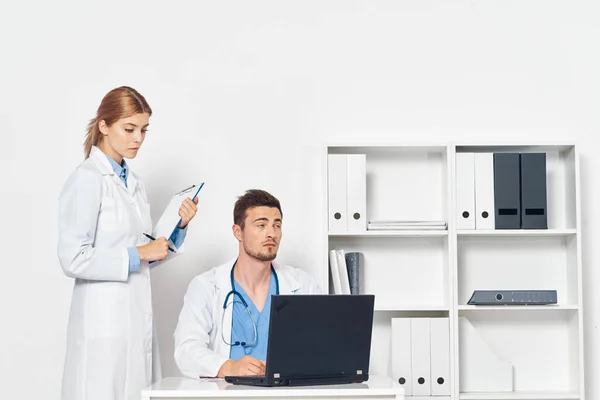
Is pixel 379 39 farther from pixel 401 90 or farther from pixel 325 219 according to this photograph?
pixel 325 219

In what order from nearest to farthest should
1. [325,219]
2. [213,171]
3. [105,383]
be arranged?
1. [105,383]
2. [325,219]
3. [213,171]

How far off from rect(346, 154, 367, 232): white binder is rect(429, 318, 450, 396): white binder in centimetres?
55

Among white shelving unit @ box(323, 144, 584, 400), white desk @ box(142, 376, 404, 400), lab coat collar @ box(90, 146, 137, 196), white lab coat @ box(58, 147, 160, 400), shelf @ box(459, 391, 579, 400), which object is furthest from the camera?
white shelving unit @ box(323, 144, 584, 400)

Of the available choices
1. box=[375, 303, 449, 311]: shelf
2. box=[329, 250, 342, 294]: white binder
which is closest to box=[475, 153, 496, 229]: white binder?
box=[375, 303, 449, 311]: shelf

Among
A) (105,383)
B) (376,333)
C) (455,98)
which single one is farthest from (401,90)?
(105,383)

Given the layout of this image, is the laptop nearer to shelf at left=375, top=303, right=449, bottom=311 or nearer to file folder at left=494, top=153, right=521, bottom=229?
shelf at left=375, top=303, right=449, bottom=311

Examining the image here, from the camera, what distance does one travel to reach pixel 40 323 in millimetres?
4117

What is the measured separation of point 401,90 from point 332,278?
992 mm

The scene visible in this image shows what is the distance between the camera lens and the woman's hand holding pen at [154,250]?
3.22 m

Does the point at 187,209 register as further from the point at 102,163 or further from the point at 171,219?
the point at 102,163

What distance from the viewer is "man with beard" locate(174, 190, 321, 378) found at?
3.35m

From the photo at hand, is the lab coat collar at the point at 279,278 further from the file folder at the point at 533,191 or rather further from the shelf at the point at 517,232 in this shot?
the file folder at the point at 533,191

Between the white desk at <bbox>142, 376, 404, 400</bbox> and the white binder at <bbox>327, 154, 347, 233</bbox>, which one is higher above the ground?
the white binder at <bbox>327, 154, 347, 233</bbox>

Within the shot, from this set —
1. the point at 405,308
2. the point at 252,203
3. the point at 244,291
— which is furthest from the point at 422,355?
the point at 252,203
